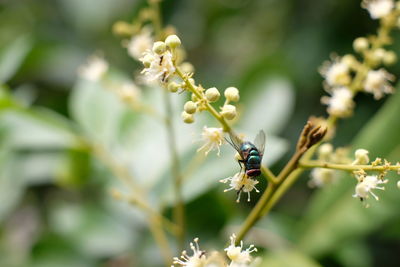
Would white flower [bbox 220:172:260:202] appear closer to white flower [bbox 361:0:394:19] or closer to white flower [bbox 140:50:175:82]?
white flower [bbox 140:50:175:82]

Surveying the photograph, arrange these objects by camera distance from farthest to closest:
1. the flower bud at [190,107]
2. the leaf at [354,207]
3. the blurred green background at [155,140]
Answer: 1. the blurred green background at [155,140]
2. the leaf at [354,207]
3. the flower bud at [190,107]

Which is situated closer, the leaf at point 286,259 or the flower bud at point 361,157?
the flower bud at point 361,157

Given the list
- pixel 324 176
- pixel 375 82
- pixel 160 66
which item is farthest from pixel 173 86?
pixel 375 82

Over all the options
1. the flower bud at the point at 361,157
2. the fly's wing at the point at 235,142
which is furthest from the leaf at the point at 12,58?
the flower bud at the point at 361,157

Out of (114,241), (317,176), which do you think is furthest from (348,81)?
(114,241)

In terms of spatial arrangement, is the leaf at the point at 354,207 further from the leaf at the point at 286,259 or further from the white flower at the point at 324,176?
the white flower at the point at 324,176

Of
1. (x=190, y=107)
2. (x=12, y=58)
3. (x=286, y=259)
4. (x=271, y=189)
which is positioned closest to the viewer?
(x=190, y=107)

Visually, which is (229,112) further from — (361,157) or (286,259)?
(286,259)
